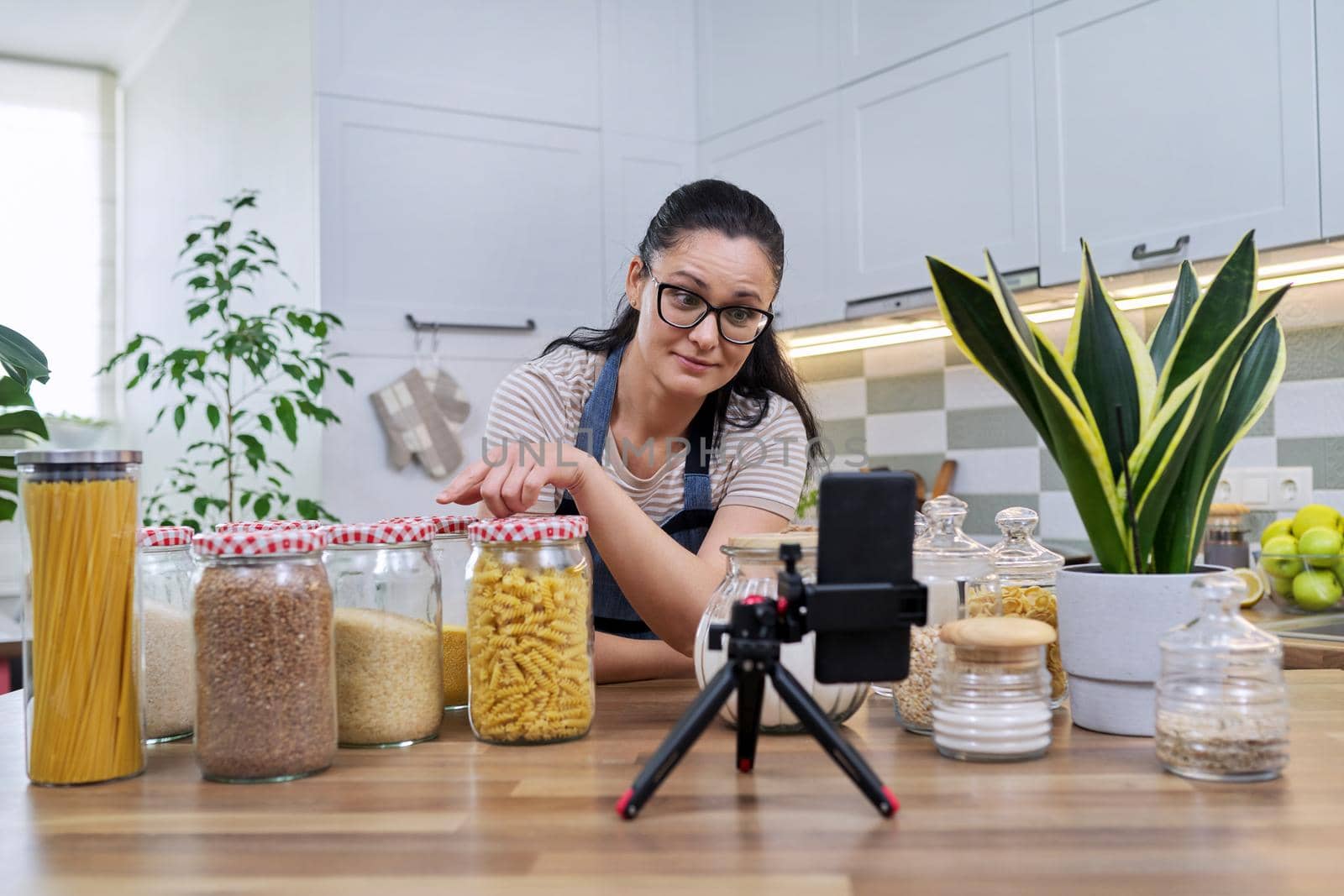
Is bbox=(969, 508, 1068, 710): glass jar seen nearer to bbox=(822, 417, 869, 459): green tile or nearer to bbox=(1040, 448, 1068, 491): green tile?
bbox=(1040, 448, 1068, 491): green tile

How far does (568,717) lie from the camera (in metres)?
0.88

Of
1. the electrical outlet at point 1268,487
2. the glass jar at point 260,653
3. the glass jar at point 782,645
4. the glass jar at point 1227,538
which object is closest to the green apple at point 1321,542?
the glass jar at point 1227,538

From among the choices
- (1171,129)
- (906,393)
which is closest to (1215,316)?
(1171,129)

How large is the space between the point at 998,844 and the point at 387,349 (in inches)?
104

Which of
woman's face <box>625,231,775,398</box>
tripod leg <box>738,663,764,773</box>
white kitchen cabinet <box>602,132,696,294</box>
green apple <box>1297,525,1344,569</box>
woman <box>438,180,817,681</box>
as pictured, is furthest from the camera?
white kitchen cabinet <box>602,132,696,294</box>

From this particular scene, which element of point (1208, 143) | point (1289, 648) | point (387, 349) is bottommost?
point (1289, 648)

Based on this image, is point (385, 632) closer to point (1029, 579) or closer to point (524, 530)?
point (524, 530)

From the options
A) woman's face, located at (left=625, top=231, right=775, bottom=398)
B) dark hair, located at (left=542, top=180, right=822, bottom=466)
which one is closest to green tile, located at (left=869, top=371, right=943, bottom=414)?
dark hair, located at (left=542, top=180, right=822, bottom=466)

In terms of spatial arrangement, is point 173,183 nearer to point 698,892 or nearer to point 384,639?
point 384,639

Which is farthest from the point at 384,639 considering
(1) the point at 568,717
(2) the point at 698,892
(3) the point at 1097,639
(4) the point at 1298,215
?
(4) the point at 1298,215

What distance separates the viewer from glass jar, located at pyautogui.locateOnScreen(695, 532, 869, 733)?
2.88 ft

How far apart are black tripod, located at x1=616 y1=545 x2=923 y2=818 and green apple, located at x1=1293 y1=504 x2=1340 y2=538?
161 cm

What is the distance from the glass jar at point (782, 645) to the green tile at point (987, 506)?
2183mm

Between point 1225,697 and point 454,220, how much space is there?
2.72 metres
